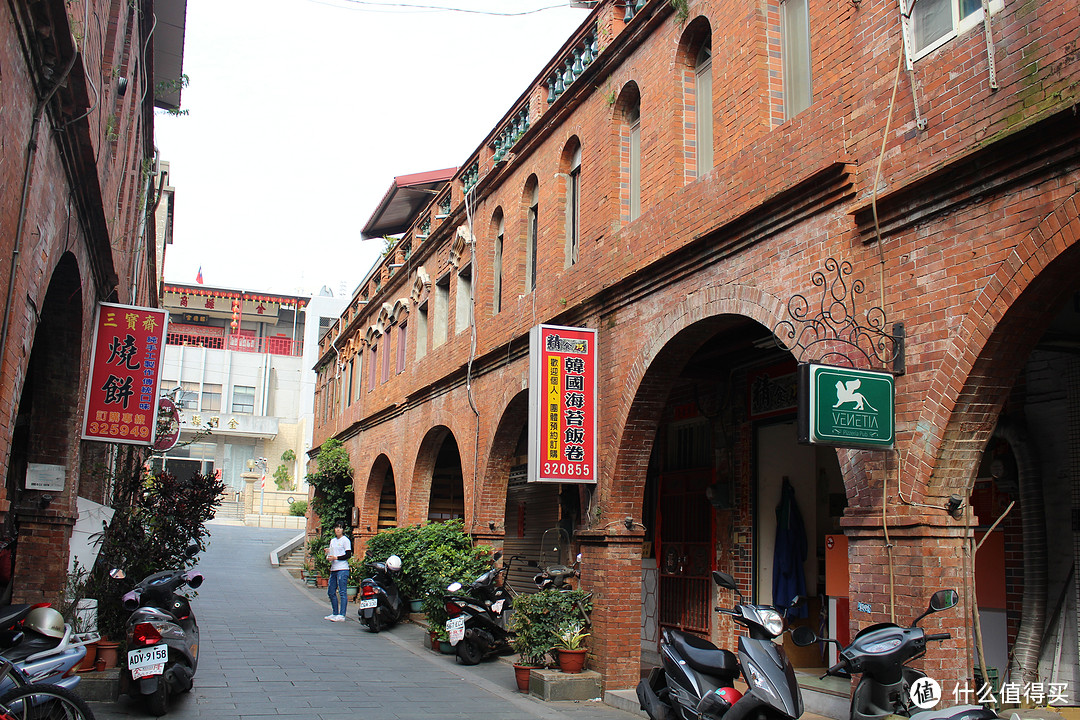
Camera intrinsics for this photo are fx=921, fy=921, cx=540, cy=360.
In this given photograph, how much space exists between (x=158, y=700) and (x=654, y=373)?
18.3 ft

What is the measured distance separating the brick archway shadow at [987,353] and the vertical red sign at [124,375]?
8.19 metres

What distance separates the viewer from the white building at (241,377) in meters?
54.4

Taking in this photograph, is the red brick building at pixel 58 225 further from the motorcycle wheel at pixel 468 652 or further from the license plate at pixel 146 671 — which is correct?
the motorcycle wheel at pixel 468 652

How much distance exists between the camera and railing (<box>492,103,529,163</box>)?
46.5ft

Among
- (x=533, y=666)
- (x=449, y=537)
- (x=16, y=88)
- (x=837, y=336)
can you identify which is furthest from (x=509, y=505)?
(x=16, y=88)

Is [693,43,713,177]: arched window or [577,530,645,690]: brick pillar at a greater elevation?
[693,43,713,177]: arched window

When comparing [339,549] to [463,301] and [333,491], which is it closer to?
[463,301]

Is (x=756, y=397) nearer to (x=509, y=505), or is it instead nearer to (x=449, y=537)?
(x=449, y=537)

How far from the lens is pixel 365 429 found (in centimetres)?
2344

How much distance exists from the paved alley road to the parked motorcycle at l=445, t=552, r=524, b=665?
228 millimetres

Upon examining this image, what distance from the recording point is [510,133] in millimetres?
14750

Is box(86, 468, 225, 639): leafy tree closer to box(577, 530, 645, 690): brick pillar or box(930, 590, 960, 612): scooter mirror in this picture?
box(577, 530, 645, 690): brick pillar

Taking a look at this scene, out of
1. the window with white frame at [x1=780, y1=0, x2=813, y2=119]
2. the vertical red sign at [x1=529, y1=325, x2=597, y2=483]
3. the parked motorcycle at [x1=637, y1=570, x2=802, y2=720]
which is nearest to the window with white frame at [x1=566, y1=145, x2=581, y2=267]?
the vertical red sign at [x1=529, y1=325, x2=597, y2=483]

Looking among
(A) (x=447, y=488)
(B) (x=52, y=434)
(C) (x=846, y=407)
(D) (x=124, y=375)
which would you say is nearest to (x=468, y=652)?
(D) (x=124, y=375)
